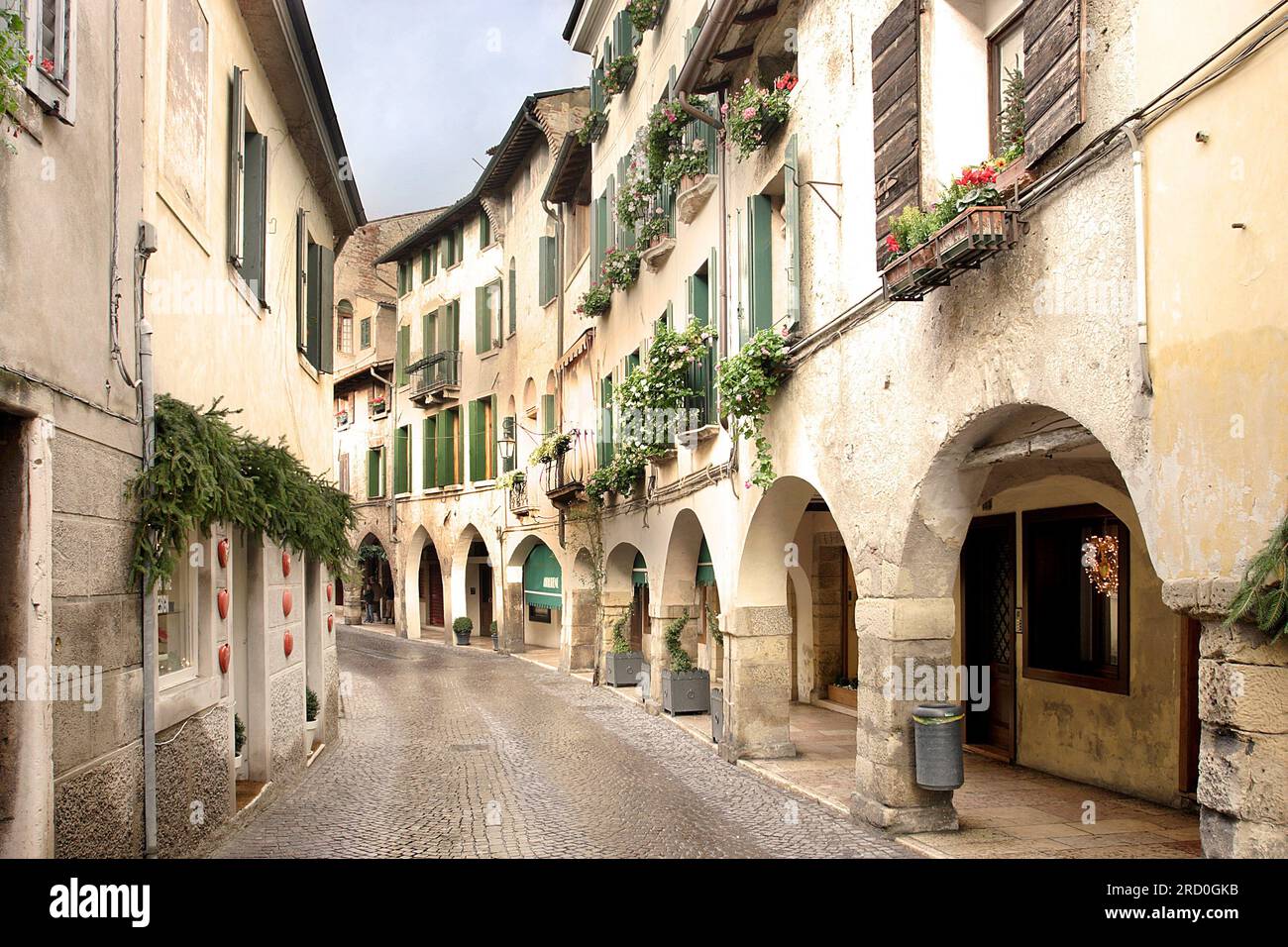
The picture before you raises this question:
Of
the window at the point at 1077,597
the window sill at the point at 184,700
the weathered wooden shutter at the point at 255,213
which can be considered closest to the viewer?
the window sill at the point at 184,700

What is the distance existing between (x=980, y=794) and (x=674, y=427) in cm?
632

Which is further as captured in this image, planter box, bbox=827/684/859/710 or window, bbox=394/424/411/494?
window, bbox=394/424/411/494

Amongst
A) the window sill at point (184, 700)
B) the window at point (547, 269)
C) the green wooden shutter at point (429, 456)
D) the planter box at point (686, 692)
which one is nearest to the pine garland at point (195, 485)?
the window sill at point (184, 700)

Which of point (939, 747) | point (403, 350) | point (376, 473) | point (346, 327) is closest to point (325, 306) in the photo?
point (939, 747)

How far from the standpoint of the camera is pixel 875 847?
330 inches

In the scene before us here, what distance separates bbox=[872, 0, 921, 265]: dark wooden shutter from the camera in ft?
25.7

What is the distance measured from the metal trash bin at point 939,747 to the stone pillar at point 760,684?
3.88 m

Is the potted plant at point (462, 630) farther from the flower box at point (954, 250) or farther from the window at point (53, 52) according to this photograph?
the window at point (53, 52)

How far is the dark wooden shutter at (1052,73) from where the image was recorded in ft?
19.6

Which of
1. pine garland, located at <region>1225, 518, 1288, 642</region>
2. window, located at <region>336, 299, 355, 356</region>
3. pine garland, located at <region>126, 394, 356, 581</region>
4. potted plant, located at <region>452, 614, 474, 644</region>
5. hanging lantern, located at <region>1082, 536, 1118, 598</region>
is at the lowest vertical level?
potted plant, located at <region>452, 614, 474, 644</region>

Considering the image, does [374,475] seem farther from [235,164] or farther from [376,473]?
[235,164]

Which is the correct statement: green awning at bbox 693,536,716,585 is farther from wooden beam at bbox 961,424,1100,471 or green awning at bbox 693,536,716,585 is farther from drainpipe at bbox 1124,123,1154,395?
drainpipe at bbox 1124,123,1154,395

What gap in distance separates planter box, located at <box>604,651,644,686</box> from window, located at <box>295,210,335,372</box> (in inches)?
314

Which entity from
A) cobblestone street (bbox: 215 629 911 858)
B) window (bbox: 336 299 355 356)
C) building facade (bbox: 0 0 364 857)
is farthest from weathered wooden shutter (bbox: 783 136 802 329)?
window (bbox: 336 299 355 356)
